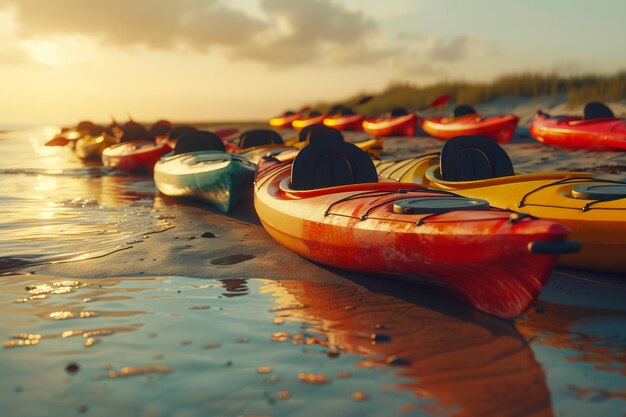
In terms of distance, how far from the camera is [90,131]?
2373 centimetres

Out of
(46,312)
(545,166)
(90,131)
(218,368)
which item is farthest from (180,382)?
(90,131)

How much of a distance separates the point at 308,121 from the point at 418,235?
76.5ft

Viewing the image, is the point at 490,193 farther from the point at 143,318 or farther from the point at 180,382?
the point at 180,382

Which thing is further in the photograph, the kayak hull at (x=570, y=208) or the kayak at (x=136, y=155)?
the kayak at (x=136, y=155)

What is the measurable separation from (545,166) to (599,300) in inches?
300

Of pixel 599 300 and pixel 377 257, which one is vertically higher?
pixel 377 257

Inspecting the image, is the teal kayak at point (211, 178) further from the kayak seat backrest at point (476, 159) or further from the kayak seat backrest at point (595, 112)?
the kayak seat backrest at point (595, 112)

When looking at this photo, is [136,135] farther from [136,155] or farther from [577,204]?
[577,204]

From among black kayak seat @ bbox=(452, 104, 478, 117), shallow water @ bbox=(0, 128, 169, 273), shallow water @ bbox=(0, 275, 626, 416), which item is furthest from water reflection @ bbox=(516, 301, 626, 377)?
black kayak seat @ bbox=(452, 104, 478, 117)

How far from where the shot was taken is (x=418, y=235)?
4438mm

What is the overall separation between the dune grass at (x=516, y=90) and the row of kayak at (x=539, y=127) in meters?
4.60

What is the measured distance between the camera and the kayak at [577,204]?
5.16 m

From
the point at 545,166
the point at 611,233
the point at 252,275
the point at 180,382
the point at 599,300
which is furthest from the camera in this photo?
the point at 545,166

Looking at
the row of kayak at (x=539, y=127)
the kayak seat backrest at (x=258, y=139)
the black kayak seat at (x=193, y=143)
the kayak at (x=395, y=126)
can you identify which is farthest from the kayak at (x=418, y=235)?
the kayak at (x=395, y=126)
